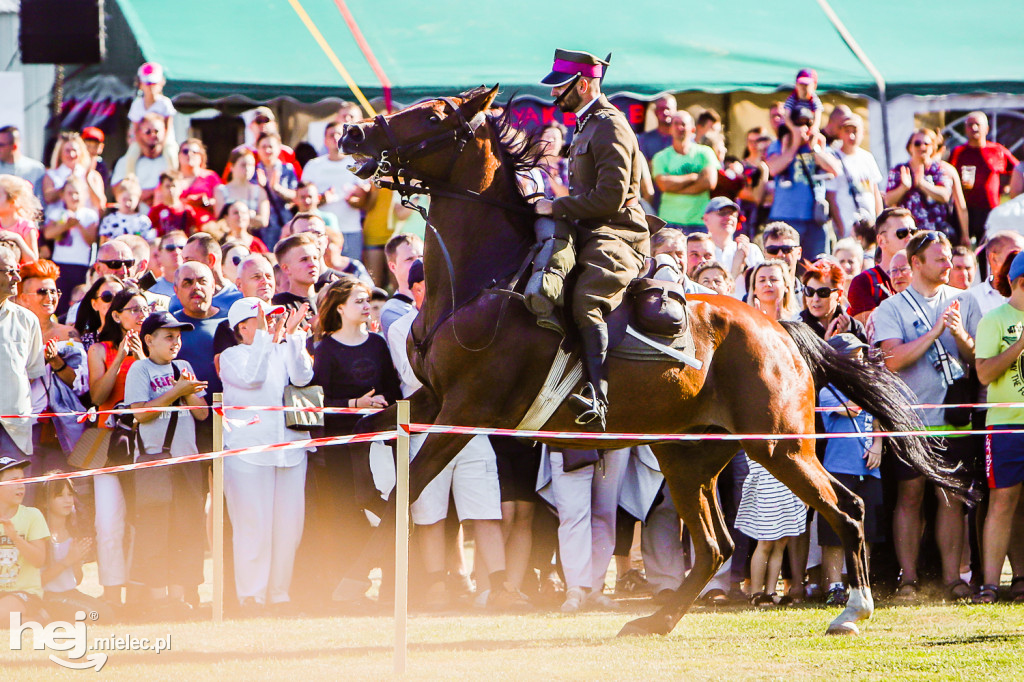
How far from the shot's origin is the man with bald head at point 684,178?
41.2 ft

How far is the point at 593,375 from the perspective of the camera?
666 centimetres

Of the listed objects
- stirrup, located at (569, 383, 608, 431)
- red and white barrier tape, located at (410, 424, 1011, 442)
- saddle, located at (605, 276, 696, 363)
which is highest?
saddle, located at (605, 276, 696, 363)

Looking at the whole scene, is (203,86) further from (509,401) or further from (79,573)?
(509,401)

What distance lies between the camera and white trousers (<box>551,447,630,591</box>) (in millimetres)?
8492

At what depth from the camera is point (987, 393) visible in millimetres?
8633

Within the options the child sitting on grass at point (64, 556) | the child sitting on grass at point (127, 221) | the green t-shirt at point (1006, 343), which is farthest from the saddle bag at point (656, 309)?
the child sitting on grass at point (127, 221)

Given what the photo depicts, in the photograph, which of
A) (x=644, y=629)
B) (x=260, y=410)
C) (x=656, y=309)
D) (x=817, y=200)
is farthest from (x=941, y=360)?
(x=260, y=410)

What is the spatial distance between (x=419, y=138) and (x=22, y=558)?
3.53m

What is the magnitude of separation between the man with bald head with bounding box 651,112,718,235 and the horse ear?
5929 mm

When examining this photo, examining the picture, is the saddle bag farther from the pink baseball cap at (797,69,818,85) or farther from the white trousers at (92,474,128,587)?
the pink baseball cap at (797,69,818,85)

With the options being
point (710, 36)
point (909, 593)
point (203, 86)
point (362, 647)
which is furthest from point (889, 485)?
point (203, 86)

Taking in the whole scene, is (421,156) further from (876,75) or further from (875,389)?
(876,75)

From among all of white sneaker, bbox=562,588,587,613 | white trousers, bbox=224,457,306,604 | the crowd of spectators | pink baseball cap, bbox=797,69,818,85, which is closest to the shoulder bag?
pink baseball cap, bbox=797,69,818,85

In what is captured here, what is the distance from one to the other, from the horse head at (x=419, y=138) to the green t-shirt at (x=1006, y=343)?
155 inches
